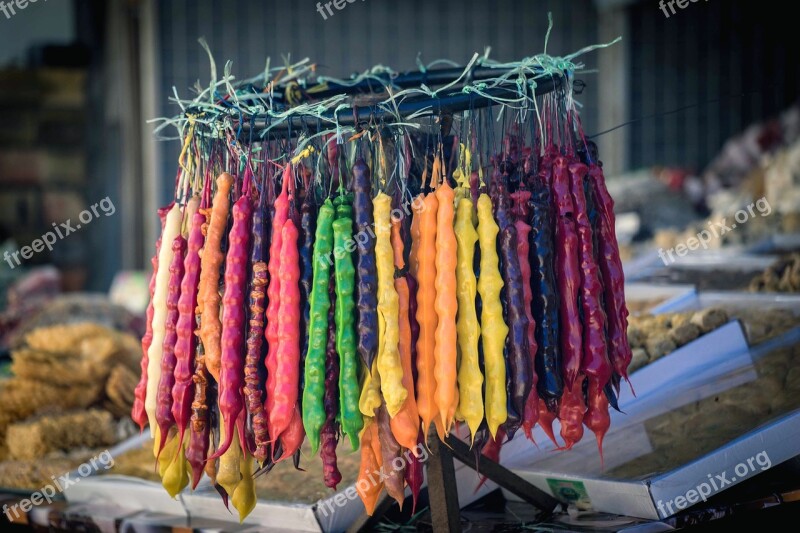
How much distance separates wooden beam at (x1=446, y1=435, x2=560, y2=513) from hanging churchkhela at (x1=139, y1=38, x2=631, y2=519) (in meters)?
0.08

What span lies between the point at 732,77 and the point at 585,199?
483 cm

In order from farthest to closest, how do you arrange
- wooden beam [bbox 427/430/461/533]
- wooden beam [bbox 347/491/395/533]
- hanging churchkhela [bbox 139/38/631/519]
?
wooden beam [bbox 347/491/395/533], wooden beam [bbox 427/430/461/533], hanging churchkhela [bbox 139/38/631/519]

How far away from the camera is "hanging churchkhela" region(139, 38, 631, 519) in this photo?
1562 millimetres

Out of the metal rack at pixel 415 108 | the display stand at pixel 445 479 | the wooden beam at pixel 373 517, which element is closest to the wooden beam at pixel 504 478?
the display stand at pixel 445 479

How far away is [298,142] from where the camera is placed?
171 cm

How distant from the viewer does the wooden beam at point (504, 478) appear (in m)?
1.76

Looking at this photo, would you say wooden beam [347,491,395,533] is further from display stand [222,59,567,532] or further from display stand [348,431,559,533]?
display stand [348,431,559,533]

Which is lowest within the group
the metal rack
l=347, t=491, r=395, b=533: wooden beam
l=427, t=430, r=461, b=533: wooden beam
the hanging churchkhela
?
l=347, t=491, r=395, b=533: wooden beam

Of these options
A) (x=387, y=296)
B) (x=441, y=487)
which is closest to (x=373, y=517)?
(x=441, y=487)

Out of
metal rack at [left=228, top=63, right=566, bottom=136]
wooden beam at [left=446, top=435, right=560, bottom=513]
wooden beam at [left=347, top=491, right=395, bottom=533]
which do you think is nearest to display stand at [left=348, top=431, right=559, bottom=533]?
wooden beam at [left=446, top=435, right=560, bottom=513]

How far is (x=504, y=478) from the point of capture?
74.5 inches

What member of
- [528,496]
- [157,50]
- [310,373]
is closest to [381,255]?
[310,373]

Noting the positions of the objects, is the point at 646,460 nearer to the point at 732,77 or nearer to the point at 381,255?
the point at 381,255

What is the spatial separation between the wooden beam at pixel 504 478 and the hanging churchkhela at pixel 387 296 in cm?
8
